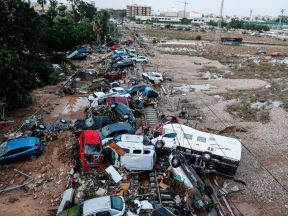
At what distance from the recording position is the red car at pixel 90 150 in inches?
637

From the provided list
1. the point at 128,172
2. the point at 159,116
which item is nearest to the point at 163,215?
the point at 128,172

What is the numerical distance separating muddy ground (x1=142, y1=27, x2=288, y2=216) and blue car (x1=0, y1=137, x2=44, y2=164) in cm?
1149

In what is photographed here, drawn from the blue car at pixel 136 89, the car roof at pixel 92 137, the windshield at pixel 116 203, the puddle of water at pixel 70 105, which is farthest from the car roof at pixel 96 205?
the blue car at pixel 136 89

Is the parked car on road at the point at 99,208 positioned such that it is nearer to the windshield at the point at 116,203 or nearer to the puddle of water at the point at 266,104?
the windshield at the point at 116,203

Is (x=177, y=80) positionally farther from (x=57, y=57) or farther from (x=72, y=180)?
(x=72, y=180)

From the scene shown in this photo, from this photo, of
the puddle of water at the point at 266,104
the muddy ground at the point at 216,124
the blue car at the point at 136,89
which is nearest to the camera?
the muddy ground at the point at 216,124

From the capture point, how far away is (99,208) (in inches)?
477

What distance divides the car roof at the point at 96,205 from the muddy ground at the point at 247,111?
6.31 meters

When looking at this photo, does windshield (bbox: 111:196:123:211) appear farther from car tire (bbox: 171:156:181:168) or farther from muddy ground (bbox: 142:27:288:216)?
muddy ground (bbox: 142:27:288:216)

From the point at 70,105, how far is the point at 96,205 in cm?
1707

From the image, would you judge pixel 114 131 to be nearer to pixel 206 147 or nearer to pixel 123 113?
pixel 123 113

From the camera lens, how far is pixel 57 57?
4325 centimetres

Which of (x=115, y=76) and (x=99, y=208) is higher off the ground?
(x=99, y=208)

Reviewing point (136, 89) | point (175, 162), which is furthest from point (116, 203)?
point (136, 89)
